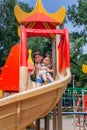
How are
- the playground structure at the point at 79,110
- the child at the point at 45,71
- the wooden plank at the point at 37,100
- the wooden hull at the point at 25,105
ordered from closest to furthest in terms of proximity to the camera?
the wooden hull at the point at 25,105 < the wooden plank at the point at 37,100 < the child at the point at 45,71 < the playground structure at the point at 79,110

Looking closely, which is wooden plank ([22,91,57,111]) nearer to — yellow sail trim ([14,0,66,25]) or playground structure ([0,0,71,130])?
playground structure ([0,0,71,130])

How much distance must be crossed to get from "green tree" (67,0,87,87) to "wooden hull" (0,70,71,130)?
18.3m

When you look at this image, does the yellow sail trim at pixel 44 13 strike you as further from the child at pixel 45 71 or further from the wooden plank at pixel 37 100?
the wooden plank at pixel 37 100

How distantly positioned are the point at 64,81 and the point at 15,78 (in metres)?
1.84

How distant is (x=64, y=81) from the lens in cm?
425

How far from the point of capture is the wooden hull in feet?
12.4

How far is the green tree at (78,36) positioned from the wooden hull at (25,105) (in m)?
18.3

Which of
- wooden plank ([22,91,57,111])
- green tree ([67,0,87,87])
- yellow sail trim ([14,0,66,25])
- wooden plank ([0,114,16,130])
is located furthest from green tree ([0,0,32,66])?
wooden plank ([0,114,16,130])

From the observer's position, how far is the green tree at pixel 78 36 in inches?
890

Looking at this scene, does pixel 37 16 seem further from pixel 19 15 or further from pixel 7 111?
pixel 7 111

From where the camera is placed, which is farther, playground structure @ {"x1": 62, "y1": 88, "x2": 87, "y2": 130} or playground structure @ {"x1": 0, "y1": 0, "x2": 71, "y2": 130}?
playground structure @ {"x1": 62, "y1": 88, "x2": 87, "y2": 130}

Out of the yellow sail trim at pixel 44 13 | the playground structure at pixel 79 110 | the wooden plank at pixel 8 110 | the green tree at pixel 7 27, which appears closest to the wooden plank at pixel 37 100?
the wooden plank at pixel 8 110

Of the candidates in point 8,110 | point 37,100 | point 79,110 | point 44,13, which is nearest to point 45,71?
point 37,100

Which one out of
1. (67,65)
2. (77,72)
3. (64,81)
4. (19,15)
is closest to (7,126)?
(64,81)
